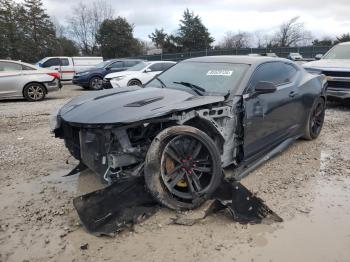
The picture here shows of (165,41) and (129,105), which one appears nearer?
(129,105)

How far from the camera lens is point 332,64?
948 centimetres

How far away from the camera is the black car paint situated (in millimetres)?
3576

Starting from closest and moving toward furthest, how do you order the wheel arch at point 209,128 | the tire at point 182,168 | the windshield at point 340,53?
the tire at point 182,168 → the wheel arch at point 209,128 → the windshield at point 340,53

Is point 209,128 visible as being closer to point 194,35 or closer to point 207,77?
point 207,77

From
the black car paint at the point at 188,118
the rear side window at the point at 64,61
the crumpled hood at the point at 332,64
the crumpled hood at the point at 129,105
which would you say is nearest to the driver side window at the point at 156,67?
the crumpled hood at the point at 332,64

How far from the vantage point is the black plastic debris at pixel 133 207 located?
3381mm

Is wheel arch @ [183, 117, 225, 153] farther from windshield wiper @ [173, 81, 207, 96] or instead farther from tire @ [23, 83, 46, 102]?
tire @ [23, 83, 46, 102]

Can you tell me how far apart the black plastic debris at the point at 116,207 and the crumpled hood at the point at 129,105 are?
68cm

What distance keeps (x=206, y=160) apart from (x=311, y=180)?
5.62ft

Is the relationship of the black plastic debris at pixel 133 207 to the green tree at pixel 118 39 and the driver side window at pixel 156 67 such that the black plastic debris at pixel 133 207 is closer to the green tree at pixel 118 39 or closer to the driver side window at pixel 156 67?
the driver side window at pixel 156 67

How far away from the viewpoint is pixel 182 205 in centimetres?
365

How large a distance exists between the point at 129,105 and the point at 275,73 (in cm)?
251

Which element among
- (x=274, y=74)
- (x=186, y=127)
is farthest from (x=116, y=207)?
(x=274, y=74)

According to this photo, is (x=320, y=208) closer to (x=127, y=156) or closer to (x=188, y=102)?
(x=188, y=102)
